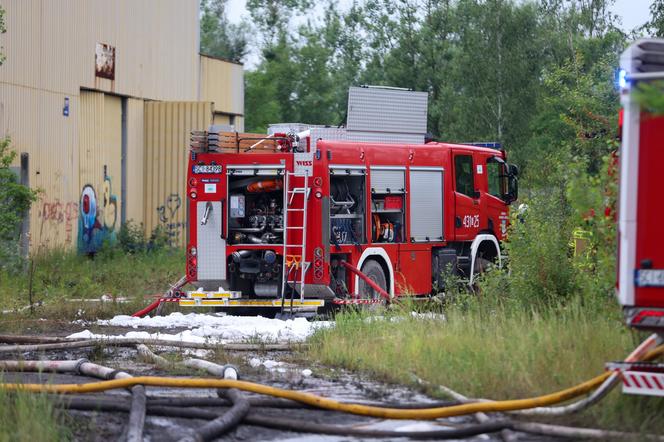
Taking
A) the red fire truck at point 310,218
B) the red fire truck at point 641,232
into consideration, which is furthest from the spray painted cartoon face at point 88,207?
the red fire truck at point 641,232

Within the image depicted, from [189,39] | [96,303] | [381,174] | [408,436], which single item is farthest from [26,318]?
[189,39]

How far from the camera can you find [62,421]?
29.1ft

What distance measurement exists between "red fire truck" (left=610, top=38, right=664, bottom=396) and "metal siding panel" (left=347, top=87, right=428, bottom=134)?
11413 mm

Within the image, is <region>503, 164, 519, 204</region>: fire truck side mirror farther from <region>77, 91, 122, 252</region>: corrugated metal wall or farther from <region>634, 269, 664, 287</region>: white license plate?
<region>634, 269, 664, 287</region>: white license plate

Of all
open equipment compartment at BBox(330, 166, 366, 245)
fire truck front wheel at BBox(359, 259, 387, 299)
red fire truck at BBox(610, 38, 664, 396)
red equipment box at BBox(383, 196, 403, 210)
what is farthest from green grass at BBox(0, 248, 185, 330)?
red fire truck at BBox(610, 38, 664, 396)

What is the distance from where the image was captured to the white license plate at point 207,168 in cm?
1853

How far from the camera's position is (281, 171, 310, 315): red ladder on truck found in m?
18.1

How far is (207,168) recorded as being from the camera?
61.0ft

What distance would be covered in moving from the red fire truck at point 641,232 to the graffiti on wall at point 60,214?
21722 mm

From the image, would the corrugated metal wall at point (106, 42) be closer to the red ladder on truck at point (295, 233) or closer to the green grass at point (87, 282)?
the green grass at point (87, 282)

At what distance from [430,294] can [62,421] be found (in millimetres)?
12685

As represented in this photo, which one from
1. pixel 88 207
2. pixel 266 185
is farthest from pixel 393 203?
pixel 88 207

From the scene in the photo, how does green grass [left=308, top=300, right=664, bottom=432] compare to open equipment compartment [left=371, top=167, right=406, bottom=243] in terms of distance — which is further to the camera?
open equipment compartment [left=371, top=167, right=406, bottom=243]

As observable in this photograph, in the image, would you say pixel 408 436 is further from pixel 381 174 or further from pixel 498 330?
pixel 381 174
